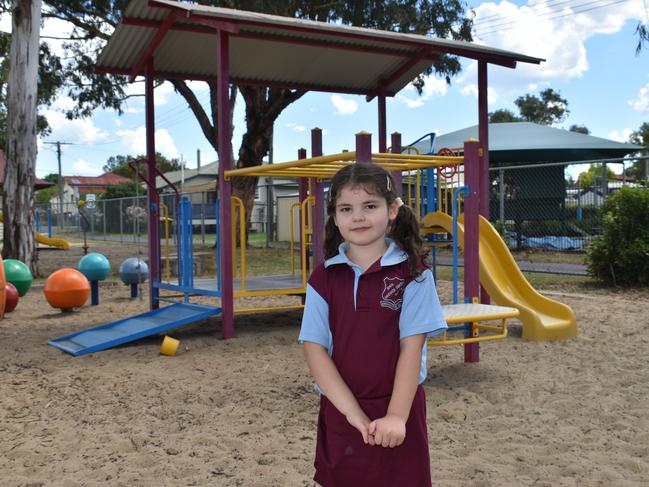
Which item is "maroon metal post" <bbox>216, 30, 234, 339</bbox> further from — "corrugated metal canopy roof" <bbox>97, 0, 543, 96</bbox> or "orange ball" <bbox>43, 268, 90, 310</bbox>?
"orange ball" <bbox>43, 268, 90, 310</bbox>

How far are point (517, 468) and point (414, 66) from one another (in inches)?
245

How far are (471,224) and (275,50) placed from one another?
12.9 ft

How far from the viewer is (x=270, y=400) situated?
4348mm

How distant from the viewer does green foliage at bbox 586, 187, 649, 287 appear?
9484mm

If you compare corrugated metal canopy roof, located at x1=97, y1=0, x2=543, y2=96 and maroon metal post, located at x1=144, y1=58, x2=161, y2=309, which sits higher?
corrugated metal canopy roof, located at x1=97, y1=0, x2=543, y2=96

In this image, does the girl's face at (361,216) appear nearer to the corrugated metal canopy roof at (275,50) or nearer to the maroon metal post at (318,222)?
the corrugated metal canopy roof at (275,50)

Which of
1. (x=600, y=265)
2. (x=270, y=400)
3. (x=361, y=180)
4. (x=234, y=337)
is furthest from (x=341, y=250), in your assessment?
(x=600, y=265)

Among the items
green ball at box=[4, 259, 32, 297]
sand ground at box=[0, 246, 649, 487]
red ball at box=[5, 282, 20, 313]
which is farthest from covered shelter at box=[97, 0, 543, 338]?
green ball at box=[4, 259, 32, 297]

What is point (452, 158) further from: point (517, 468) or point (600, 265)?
point (600, 265)

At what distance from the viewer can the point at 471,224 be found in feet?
17.4

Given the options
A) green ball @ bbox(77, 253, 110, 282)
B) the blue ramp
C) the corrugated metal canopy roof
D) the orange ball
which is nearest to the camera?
the blue ramp

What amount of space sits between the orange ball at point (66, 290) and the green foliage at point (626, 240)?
7249 millimetres

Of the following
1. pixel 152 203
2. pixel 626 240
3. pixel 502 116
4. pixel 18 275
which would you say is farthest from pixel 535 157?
pixel 502 116

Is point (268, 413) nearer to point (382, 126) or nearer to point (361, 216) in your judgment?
point (361, 216)
